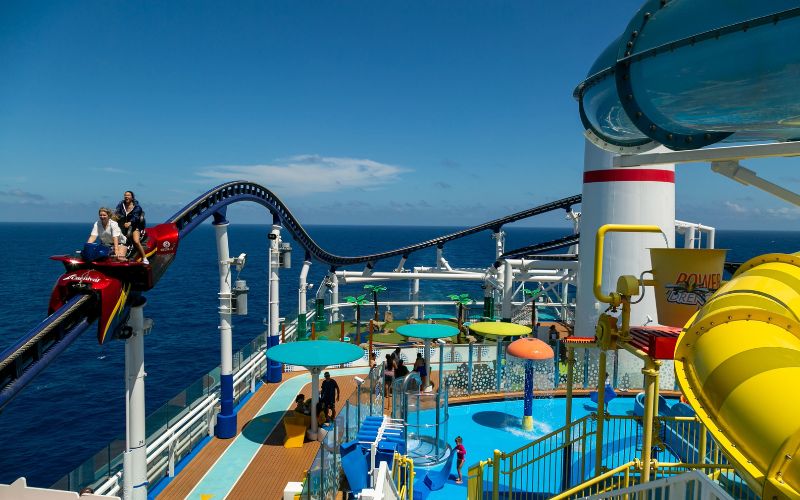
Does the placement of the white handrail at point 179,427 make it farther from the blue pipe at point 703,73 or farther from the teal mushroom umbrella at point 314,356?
the blue pipe at point 703,73

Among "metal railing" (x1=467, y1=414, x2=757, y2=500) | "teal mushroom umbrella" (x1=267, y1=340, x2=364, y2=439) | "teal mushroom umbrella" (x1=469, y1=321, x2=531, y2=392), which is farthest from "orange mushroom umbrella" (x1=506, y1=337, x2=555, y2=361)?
"teal mushroom umbrella" (x1=267, y1=340, x2=364, y2=439)

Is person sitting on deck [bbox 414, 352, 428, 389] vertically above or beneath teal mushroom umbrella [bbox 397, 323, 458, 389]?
beneath

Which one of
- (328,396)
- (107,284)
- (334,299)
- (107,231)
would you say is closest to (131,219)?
(107,231)

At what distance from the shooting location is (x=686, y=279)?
6934mm

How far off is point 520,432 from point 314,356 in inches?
238

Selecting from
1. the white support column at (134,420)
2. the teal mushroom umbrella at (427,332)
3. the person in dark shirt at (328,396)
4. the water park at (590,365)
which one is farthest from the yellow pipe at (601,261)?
the person in dark shirt at (328,396)

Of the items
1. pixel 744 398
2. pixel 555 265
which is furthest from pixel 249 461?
pixel 555 265

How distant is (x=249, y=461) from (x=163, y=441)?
6.39ft

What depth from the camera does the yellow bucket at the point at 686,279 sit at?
6.80 metres

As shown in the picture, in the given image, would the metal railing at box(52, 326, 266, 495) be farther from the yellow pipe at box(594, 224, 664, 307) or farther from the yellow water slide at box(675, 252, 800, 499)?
the yellow water slide at box(675, 252, 800, 499)

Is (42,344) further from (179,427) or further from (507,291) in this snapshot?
(507,291)

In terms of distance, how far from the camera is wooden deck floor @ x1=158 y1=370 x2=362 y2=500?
10406 mm

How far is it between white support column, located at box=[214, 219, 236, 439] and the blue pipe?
1036 centimetres

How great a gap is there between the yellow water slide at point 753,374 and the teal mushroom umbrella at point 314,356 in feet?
28.7
